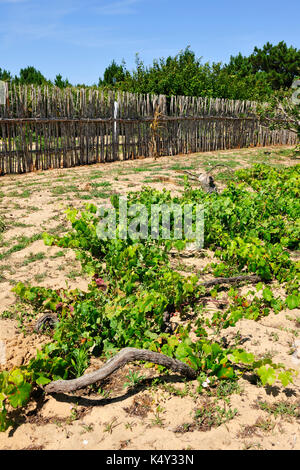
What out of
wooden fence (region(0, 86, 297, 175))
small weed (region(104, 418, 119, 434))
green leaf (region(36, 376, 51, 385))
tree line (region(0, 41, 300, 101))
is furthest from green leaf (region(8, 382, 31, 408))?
tree line (region(0, 41, 300, 101))

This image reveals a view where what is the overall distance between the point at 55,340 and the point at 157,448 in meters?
1.14

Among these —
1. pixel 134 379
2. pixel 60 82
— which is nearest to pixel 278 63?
pixel 60 82

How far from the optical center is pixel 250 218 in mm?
4992

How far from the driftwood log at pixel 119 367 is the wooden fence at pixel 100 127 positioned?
22.3ft

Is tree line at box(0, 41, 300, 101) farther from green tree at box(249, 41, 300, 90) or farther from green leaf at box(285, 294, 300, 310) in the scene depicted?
green leaf at box(285, 294, 300, 310)

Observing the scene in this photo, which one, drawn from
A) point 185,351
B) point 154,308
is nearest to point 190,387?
point 185,351

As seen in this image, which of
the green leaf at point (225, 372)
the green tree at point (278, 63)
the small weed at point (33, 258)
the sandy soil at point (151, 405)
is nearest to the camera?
the sandy soil at point (151, 405)

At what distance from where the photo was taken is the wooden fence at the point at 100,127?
8470 mm

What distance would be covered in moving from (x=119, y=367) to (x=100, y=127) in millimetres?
8515

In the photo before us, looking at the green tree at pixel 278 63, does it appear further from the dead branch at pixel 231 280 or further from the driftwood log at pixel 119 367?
the driftwood log at pixel 119 367

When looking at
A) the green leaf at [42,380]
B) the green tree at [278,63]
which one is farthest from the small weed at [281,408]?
the green tree at [278,63]

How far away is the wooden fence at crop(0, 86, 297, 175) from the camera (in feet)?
27.8

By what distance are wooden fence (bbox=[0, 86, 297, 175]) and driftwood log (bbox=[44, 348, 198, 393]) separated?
22.3ft

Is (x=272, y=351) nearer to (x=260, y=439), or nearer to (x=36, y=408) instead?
(x=260, y=439)
